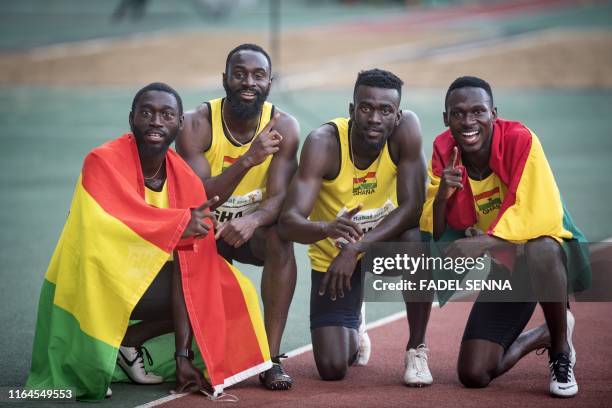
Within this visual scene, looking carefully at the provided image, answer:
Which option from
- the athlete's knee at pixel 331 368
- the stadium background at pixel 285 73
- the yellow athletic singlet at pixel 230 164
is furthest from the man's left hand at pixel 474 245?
the stadium background at pixel 285 73

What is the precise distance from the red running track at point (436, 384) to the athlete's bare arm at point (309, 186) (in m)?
0.87

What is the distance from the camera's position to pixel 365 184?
258 inches

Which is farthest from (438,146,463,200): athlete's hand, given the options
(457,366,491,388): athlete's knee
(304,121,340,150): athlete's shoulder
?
(457,366,491,388): athlete's knee

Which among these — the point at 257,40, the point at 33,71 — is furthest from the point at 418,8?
the point at 33,71

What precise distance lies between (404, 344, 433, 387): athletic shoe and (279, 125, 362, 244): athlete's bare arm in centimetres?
78

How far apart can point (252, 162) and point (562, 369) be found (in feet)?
6.97

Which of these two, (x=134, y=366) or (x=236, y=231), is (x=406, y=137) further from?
(x=134, y=366)

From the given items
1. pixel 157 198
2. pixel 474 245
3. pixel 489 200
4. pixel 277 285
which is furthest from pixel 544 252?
pixel 157 198

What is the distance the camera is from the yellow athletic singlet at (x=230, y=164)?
6.75 m

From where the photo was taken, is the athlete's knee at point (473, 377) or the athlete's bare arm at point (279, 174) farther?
the athlete's bare arm at point (279, 174)

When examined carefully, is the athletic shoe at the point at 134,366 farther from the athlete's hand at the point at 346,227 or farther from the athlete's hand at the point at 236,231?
the athlete's hand at the point at 346,227

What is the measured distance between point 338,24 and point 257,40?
603cm

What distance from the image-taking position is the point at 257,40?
26516 millimetres

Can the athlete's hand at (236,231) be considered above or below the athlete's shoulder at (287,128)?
below
